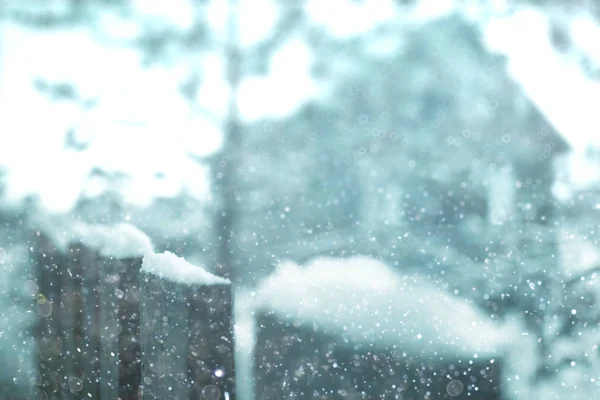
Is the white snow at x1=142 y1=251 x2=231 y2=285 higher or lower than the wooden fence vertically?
higher

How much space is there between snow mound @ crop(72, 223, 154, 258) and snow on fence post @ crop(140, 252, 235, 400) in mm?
56

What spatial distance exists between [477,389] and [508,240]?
27.5 inches

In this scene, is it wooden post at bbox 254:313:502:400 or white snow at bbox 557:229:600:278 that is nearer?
white snow at bbox 557:229:600:278

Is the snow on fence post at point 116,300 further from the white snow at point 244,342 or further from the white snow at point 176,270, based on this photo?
the white snow at point 244,342

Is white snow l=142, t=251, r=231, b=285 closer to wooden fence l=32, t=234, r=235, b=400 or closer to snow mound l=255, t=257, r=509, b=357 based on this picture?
wooden fence l=32, t=234, r=235, b=400

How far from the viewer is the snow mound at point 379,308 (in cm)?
187

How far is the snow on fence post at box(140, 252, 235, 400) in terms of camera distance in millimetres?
1811

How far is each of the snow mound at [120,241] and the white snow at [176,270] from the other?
0.05 m

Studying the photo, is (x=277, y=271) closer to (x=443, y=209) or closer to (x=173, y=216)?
(x=173, y=216)

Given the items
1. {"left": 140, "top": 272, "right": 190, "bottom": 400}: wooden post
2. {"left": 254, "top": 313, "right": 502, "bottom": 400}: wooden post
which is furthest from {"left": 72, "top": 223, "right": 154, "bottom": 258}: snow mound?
{"left": 254, "top": 313, "right": 502, "bottom": 400}: wooden post

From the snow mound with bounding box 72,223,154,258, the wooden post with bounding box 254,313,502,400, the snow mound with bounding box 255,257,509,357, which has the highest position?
the snow mound with bounding box 72,223,154,258

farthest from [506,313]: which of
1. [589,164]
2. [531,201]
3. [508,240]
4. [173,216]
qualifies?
[173,216]

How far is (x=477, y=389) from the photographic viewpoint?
1.89 metres

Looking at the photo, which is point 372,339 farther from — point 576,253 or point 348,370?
point 576,253
